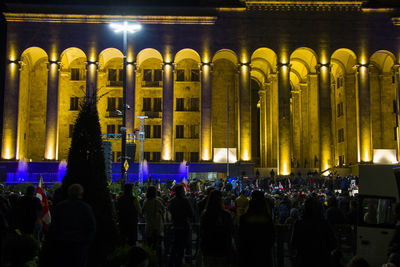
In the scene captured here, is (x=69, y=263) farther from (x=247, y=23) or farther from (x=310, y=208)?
(x=247, y=23)

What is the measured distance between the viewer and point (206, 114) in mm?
44781

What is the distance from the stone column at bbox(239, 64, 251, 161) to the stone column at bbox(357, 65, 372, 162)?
10635mm

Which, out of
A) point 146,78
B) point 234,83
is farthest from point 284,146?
point 146,78

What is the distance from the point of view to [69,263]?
23.4 feet

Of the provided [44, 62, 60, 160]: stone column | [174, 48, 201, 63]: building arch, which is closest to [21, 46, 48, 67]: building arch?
[44, 62, 60, 160]: stone column

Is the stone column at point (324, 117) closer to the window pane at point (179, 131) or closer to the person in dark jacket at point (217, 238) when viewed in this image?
the window pane at point (179, 131)

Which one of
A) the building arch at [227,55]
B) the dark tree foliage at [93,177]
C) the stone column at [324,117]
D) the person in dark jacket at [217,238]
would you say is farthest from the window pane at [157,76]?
the person in dark jacket at [217,238]

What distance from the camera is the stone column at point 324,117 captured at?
146 ft

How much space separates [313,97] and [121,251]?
1741 inches

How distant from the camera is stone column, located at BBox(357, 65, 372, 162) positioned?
44.2 metres

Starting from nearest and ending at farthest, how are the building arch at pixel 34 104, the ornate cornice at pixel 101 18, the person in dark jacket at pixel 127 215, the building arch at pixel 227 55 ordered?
the person in dark jacket at pixel 127 215 → the ornate cornice at pixel 101 18 → the building arch at pixel 227 55 → the building arch at pixel 34 104

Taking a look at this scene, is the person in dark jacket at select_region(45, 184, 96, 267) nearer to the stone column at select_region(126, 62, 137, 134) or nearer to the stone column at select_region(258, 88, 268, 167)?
the stone column at select_region(126, 62, 137, 134)

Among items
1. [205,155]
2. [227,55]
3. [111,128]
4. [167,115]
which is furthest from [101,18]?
[205,155]

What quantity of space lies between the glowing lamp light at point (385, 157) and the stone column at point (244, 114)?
1189cm
